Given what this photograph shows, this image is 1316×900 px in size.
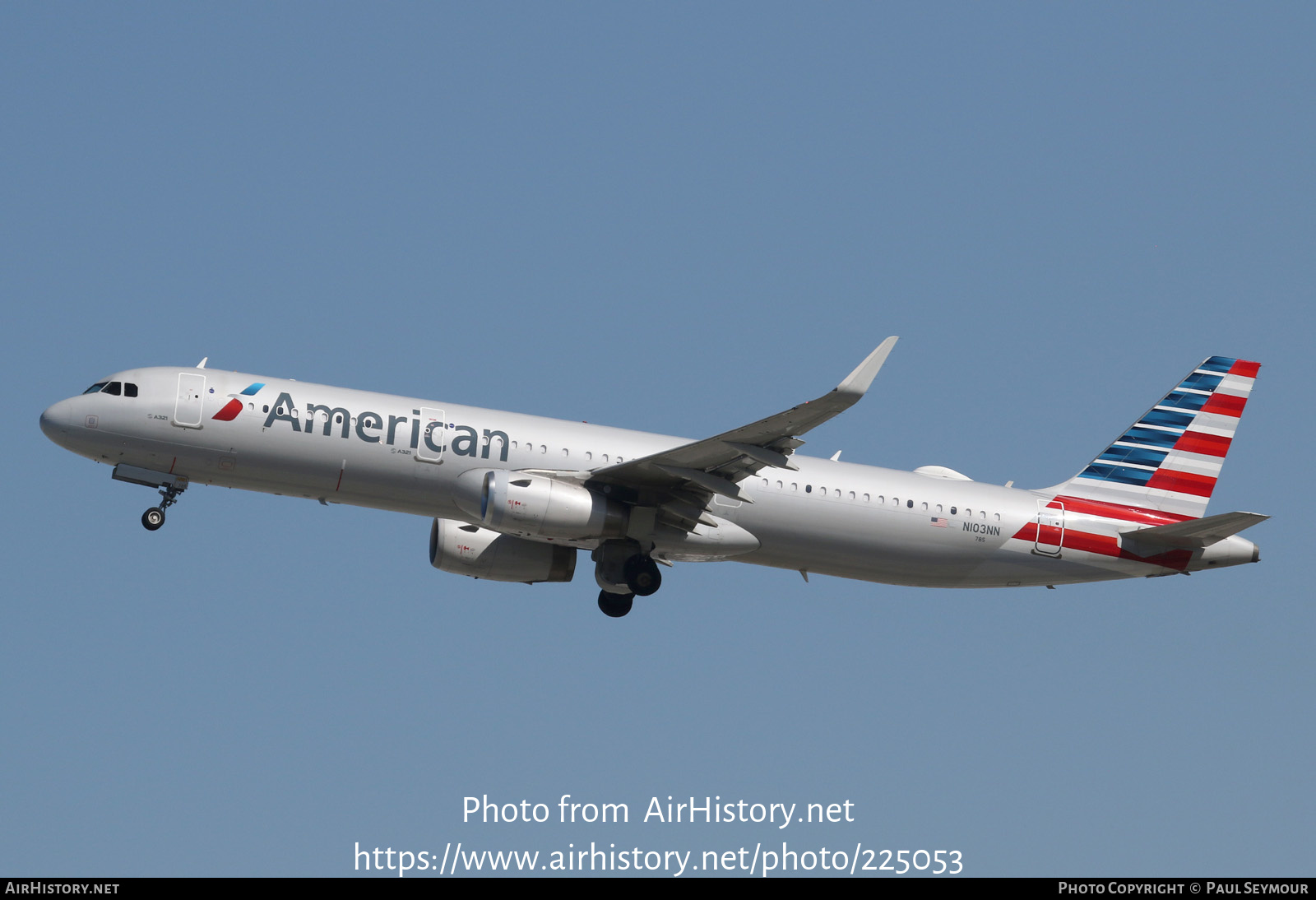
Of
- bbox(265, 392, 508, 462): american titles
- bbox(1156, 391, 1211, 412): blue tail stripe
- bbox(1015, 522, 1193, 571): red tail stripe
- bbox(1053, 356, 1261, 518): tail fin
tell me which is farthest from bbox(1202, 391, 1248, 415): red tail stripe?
bbox(265, 392, 508, 462): american titles

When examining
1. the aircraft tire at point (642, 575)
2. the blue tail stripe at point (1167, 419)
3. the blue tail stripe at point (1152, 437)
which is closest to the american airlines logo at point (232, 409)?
the aircraft tire at point (642, 575)

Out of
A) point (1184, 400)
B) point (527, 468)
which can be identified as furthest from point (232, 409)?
point (1184, 400)

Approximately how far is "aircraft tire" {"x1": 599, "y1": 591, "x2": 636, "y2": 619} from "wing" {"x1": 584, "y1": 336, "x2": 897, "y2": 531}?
425 centimetres

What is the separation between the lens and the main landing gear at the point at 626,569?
1393 inches

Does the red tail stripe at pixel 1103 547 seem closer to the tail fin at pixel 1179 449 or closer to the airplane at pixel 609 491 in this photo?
the airplane at pixel 609 491

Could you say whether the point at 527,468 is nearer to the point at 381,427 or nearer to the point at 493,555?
the point at 381,427

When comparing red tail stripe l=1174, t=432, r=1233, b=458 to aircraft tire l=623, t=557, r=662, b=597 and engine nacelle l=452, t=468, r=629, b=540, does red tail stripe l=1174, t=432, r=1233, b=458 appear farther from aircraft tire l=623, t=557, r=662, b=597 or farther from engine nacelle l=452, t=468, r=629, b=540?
engine nacelle l=452, t=468, r=629, b=540

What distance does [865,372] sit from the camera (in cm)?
2991

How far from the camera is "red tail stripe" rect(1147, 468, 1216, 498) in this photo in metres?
40.4

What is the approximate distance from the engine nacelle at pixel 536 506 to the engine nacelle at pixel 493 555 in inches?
163

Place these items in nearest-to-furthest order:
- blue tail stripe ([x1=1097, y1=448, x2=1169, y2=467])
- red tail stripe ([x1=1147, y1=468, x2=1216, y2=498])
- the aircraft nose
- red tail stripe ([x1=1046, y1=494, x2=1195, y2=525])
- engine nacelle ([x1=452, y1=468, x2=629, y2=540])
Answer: engine nacelle ([x1=452, y1=468, x2=629, y2=540]) → the aircraft nose → red tail stripe ([x1=1046, y1=494, x2=1195, y2=525]) → red tail stripe ([x1=1147, y1=468, x2=1216, y2=498]) → blue tail stripe ([x1=1097, y1=448, x2=1169, y2=467])

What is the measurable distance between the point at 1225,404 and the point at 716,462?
1682cm

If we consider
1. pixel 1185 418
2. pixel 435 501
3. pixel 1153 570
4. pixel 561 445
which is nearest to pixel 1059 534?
pixel 1153 570

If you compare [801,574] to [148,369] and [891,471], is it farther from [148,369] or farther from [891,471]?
[148,369]
